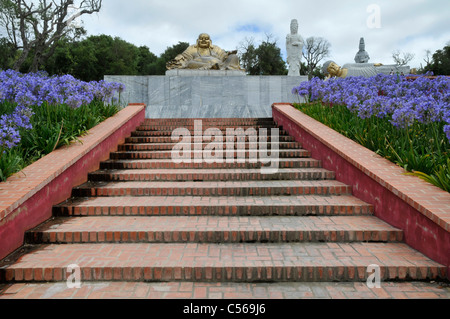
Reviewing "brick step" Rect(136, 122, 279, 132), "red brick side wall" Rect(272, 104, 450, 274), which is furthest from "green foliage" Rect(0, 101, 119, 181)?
"red brick side wall" Rect(272, 104, 450, 274)

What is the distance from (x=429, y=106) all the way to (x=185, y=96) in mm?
8741

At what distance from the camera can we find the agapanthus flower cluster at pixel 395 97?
14.3ft

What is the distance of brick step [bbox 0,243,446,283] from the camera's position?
3.13m

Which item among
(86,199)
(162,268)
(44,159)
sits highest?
(44,159)

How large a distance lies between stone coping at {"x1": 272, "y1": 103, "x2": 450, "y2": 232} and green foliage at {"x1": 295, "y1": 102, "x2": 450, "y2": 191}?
4.7 inches

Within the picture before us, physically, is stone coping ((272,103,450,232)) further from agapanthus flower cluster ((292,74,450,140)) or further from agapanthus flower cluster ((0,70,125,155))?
agapanthus flower cluster ((0,70,125,155))

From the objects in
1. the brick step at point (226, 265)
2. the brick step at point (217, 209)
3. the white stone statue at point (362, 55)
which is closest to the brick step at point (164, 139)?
the brick step at point (217, 209)

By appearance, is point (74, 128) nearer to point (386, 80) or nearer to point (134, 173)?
point (134, 173)

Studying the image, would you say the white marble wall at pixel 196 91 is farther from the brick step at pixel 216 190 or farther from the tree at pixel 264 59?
the tree at pixel 264 59

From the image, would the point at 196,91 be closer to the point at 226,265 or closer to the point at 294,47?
the point at 294,47

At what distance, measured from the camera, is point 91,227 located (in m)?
3.96

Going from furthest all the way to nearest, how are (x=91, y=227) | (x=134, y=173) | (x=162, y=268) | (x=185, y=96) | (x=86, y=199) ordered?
(x=185, y=96) < (x=134, y=173) < (x=86, y=199) < (x=91, y=227) < (x=162, y=268)

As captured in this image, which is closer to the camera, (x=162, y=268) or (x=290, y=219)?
(x=162, y=268)
